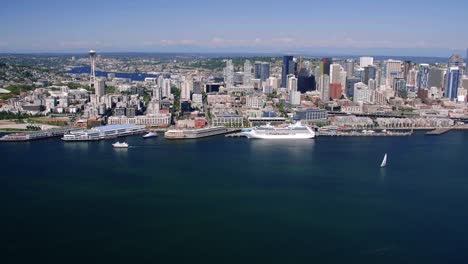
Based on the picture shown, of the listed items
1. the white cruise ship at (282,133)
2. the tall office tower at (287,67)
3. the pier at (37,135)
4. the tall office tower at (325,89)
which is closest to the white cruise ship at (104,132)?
the pier at (37,135)

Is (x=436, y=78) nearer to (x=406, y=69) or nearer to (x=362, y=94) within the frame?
(x=406, y=69)

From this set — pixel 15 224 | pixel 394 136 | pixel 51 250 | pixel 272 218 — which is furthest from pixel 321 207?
pixel 394 136

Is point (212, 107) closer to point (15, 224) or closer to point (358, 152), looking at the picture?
point (358, 152)

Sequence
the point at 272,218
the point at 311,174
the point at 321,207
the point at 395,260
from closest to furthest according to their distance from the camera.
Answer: the point at 395,260, the point at 272,218, the point at 321,207, the point at 311,174

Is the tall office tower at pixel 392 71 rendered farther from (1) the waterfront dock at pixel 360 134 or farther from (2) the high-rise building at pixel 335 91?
(1) the waterfront dock at pixel 360 134

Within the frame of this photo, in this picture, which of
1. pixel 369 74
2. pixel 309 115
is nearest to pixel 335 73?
pixel 369 74

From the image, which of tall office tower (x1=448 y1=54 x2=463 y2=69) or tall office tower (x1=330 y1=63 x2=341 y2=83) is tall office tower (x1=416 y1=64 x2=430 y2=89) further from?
tall office tower (x1=330 y1=63 x2=341 y2=83)

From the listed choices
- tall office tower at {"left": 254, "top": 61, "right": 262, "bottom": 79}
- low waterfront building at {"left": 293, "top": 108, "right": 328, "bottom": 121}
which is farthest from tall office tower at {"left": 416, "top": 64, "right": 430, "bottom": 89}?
low waterfront building at {"left": 293, "top": 108, "right": 328, "bottom": 121}
